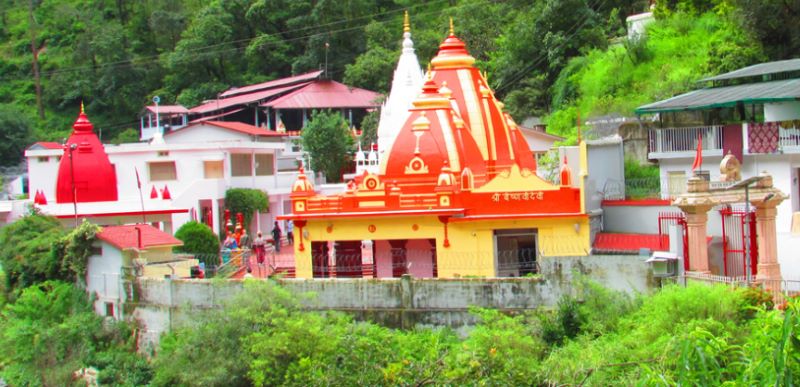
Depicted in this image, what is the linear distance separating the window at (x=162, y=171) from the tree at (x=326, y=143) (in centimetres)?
1038

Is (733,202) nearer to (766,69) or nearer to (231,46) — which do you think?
(766,69)

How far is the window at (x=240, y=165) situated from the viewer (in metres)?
41.5

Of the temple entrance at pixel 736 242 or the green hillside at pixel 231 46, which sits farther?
the green hillside at pixel 231 46

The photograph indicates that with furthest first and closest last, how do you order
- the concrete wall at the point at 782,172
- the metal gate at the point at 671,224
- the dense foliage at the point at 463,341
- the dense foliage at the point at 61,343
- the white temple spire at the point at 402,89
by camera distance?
the white temple spire at the point at 402,89 < the dense foliage at the point at 61,343 < the concrete wall at the point at 782,172 < the metal gate at the point at 671,224 < the dense foliage at the point at 463,341

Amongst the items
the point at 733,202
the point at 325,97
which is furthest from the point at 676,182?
the point at 325,97

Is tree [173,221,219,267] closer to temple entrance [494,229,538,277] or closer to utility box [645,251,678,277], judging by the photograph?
temple entrance [494,229,538,277]

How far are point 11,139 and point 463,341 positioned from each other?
41483 millimetres

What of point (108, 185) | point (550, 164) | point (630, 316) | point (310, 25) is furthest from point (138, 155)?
point (310, 25)

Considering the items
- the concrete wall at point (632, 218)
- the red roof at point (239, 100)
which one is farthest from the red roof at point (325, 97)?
the concrete wall at point (632, 218)

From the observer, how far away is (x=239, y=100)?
62.0 meters

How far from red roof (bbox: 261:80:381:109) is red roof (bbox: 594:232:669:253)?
103 feet

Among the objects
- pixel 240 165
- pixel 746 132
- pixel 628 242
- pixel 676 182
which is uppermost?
pixel 240 165

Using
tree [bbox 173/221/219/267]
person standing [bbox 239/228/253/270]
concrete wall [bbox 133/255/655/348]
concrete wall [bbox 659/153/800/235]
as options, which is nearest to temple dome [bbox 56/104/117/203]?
person standing [bbox 239/228/253/270]

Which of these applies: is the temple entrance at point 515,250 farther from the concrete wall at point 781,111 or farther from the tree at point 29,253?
the tree at point 29,253
